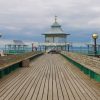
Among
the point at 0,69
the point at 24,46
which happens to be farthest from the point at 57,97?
the point at 24,46

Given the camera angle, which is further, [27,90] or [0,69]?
[0,69]

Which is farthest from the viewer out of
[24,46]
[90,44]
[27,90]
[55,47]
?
[24,46]

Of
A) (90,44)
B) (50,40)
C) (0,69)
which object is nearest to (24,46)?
(50,40)

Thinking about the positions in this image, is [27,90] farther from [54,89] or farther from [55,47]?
[55,47]

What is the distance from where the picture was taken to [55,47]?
368 ft

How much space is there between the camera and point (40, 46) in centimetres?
11281

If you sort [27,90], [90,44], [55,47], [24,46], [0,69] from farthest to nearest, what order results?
[24,46] → [55,47] → [90,44] → [0,69] → [27,90]

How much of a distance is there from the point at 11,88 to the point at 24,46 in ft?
358

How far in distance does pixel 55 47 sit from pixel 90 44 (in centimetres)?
1863

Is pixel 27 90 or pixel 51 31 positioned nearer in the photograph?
pixel 27 90

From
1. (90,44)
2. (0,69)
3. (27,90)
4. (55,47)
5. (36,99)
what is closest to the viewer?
(36,99)

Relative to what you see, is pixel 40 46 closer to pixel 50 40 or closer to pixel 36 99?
pixel 50 40

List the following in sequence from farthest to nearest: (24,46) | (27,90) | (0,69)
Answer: (24,46) < (0,69) < (27,90)

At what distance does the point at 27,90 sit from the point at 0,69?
176 inches
